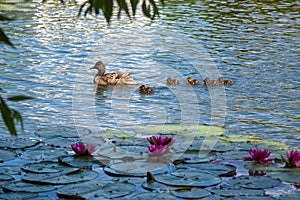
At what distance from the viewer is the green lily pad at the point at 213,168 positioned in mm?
6117

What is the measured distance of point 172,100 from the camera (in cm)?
1031

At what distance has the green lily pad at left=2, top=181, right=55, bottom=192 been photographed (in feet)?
18.4

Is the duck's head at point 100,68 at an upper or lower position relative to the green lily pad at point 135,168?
lower

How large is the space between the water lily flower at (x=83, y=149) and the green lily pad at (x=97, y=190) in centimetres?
78

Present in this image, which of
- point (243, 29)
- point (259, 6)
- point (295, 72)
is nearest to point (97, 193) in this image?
point (295, 72)

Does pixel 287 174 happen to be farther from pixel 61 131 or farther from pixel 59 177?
pixel 61 131

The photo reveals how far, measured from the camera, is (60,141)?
724cm

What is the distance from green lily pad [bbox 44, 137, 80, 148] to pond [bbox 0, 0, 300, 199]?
2.31ft

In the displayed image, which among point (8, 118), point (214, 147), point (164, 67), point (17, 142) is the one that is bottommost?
point (164, 67)

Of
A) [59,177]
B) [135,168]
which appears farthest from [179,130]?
[59,177]

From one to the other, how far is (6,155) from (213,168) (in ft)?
6.75

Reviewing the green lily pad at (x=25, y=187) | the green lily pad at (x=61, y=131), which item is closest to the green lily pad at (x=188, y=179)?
the green lily pad at (x=25, y=187)

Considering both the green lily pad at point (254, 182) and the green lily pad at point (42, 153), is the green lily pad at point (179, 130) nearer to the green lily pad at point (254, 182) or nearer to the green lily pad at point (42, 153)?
the green lily pad at point (42, 153)

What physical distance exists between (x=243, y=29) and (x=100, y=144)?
10003 millimetres
